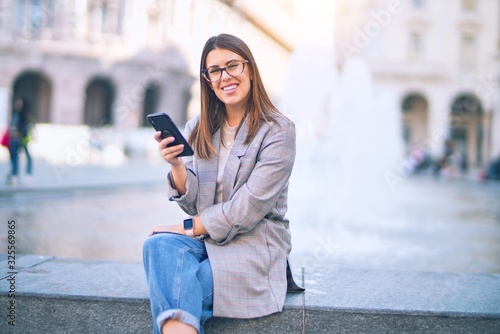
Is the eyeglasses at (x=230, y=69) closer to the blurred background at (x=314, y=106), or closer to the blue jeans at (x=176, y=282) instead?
the blue jeans at (x=176, y=282)

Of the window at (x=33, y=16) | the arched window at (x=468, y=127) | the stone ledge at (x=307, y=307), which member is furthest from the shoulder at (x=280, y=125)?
the arched window at (x=468, y=127)

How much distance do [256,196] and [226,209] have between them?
15cm

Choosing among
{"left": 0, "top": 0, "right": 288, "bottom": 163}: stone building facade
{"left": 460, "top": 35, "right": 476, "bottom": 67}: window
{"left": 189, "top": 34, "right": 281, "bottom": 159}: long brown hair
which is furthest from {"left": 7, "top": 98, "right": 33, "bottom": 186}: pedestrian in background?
{"left": 460, "top": 35, "right": 476, "bottom": 67}: window

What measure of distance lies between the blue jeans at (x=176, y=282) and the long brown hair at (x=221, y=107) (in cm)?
49

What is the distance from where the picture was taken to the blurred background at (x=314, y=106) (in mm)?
6246

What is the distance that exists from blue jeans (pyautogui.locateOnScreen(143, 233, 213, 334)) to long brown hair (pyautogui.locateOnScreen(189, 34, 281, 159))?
0.49 metres

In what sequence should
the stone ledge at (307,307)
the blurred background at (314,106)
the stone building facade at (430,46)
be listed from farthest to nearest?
the stone building facade at (430,46), the blurred background at (314,106), the stone ledge at (307,307)

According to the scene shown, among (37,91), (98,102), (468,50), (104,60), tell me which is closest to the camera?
(104,60)

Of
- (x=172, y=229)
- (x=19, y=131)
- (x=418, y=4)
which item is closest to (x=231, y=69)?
(x=172, y=229)

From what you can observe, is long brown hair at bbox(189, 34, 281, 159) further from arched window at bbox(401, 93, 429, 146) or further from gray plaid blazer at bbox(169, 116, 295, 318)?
arched window at bbox(401, 93, 429, 146)

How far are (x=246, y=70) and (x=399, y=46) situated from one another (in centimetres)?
3443

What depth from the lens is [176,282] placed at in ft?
6.77

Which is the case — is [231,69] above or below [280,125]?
above

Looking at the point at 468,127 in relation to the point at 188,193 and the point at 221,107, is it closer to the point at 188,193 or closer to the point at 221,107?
the point at 221,107
